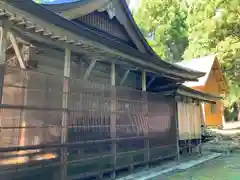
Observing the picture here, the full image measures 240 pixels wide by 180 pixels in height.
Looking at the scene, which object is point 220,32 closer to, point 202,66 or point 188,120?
point 202,66

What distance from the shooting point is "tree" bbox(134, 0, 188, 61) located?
30.7 metres

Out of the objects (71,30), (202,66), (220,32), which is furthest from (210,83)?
(71,30)

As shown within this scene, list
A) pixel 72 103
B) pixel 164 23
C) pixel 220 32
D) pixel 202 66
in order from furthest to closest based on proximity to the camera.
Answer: pixel 164 23 → pixel 202 66 → pixel 220 32 → pixel 72 103

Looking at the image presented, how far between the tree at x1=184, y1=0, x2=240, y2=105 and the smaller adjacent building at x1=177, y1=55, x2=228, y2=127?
0.73m

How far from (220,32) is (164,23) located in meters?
13.1

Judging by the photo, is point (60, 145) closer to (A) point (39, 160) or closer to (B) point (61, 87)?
(A) point (39, 160)

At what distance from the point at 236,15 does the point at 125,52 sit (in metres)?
14.9

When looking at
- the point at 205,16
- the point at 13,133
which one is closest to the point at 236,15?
the point at 205,16

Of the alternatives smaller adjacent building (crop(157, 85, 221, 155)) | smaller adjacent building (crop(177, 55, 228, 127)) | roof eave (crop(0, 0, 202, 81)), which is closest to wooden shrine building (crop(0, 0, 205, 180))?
roof eave (crop(0, 0, 202, 81))

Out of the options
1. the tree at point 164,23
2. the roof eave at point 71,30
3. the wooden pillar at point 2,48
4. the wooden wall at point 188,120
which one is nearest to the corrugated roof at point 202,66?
the wooden wall at point 188,120

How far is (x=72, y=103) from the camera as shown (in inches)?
211

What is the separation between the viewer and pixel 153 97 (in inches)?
308

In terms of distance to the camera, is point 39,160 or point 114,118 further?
point 114,118

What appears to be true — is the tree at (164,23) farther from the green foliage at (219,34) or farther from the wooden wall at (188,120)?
the wooden wall at (188,120)
